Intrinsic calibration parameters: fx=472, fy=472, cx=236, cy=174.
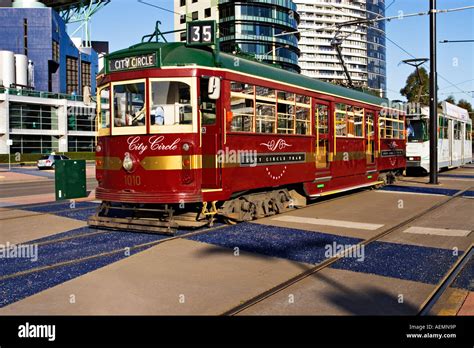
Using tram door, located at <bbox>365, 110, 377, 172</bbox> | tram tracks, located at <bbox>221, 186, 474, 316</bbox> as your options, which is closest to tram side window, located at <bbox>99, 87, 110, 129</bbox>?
tram tracks, located at <bbox>221, 186, 474, 316</bbox>

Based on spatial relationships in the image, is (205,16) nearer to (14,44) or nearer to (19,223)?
(14,44)

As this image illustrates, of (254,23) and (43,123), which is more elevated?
(254,23)

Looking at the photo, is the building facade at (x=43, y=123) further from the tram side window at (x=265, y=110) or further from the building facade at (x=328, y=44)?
the building facade at (x=328, y=44)

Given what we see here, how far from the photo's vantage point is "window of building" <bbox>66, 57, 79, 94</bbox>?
7203cm

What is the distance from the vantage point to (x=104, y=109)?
1006cm

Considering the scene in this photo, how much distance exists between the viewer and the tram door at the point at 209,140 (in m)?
9.50

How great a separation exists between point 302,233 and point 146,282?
409cm

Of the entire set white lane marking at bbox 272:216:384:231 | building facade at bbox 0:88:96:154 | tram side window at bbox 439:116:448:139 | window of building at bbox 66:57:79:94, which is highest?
window of building at bbox 66:57:79:94

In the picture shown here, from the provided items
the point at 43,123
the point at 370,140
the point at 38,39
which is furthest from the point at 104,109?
the point at 38,39

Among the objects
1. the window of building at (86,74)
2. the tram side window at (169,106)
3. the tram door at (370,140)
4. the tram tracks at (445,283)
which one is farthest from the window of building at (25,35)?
the tram tracks at (445,283)

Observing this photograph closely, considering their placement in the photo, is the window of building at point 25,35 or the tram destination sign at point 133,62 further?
the window of building at point 25,35

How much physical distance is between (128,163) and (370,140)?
35.5 ft

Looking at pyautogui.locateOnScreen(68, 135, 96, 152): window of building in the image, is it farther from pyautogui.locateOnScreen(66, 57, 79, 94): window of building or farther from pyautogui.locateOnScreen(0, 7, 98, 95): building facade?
pyautogui.locateOnScreen(66, 57, 79, 94): window of building

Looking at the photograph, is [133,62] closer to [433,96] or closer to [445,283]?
[445,283]
